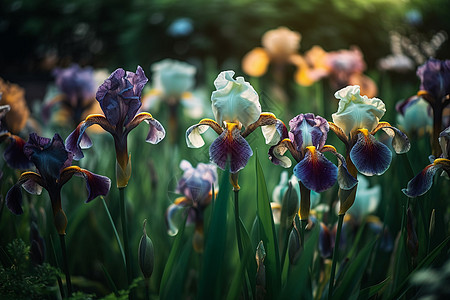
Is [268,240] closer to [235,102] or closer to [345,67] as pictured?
[235,102]

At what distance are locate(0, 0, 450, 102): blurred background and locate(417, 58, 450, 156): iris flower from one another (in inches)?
161

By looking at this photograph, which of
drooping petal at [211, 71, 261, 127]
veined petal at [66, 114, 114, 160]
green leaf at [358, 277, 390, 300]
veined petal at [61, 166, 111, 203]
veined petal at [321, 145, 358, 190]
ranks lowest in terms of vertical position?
green leaf at [358, 277, 390, 300]

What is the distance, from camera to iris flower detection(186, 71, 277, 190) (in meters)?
1.00

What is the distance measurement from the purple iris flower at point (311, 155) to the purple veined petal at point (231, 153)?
0.09 metres

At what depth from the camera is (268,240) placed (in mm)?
1068

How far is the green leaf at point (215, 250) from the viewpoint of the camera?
985 millimetres

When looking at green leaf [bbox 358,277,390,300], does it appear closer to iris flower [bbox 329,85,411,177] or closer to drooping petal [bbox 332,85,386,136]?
iris flower [bbox 329,85,411,177]

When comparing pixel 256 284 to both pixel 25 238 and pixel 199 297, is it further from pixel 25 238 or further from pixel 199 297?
pixel 25 238

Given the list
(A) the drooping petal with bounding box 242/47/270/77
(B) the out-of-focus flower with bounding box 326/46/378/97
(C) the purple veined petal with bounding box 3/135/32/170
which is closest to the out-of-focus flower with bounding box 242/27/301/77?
(A) the drooping petal with bounding box 242/47/270/77

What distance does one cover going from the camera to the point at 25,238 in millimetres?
1486

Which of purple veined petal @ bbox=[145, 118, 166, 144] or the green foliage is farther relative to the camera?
purple veined petal @ bbox=[145, 118, 166, 144]

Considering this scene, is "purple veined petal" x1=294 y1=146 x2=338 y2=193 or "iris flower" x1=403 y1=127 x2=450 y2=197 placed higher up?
"purple veined petal" x1=294 y1=146 x2=338 y2=193

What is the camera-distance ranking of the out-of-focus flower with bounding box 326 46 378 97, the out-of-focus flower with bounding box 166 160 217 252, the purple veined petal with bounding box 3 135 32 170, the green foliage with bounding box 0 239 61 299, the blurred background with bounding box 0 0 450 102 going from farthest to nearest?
1. the blurred background with bounding box 0 0 450 102
2. the out-of-focus flower with bounding box 326 46 378 97
3. the out-of-focus flower with bounding box 166 160 217 252
4. the purple veined petal with bounding box 3 135 32 170
5. the green foliage with bounding box 0 239 61 299

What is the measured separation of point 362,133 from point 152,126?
0.52 metres
